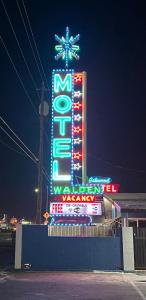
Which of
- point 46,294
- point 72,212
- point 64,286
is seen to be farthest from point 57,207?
point 46,294

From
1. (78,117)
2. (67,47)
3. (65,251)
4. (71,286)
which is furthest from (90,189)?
(71,286)

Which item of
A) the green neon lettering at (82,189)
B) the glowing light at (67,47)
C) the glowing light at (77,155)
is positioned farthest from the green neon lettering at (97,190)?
the glowing light at (67,47)

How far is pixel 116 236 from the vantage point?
23078mm

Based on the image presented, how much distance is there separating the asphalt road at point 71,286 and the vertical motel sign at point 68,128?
9.93m

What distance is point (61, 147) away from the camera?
30453 millimetres

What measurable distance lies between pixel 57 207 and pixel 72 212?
3.22 feet

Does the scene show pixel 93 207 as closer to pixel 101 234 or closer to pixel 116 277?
pixel 101 234

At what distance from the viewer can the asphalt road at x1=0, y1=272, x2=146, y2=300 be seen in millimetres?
Result: 13852

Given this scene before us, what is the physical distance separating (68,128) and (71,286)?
51.9 ft

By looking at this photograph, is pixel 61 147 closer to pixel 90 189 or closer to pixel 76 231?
pixel 90 189

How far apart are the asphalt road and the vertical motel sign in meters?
9.93

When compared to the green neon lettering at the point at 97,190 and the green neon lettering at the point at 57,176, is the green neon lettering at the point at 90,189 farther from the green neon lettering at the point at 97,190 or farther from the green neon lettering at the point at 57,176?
the green neon lettering at the point at 57,176

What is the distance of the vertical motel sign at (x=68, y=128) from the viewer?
3036cm

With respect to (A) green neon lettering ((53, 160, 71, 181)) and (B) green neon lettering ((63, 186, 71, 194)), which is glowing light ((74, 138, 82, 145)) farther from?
(B) green neon lettering ((63, 186, 71, 194))
